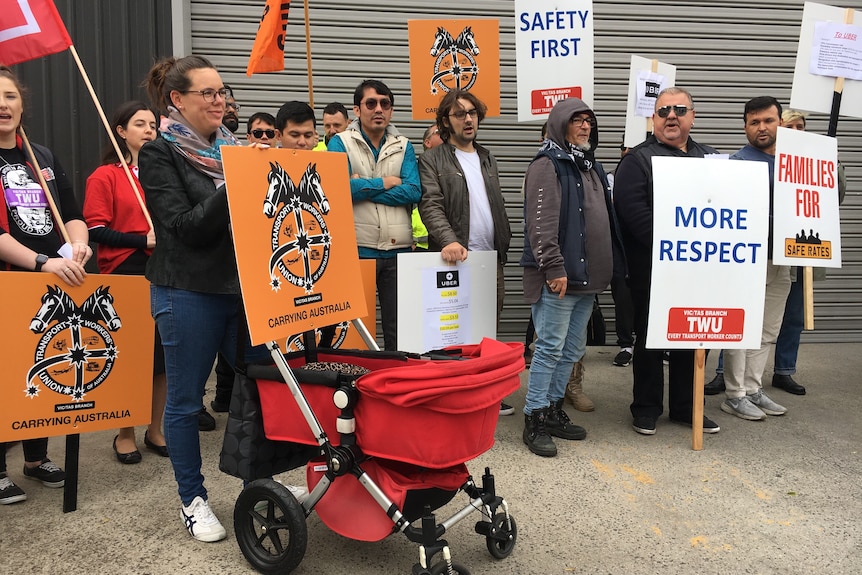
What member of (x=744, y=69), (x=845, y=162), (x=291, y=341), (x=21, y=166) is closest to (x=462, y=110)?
(x=291, y=341)

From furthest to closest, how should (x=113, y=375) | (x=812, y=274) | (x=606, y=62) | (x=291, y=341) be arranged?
(x=606, y=62), (x=812, y=274), (x=291, y=341), (x=113, y=375)

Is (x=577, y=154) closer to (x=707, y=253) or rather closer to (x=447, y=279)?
(x=707, y=253)

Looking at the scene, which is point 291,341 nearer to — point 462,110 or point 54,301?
point 54,301

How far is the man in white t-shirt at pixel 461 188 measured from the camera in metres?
4.55

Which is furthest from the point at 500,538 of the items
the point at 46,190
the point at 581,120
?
the point at 46,190

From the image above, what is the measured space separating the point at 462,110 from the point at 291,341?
1.91 metres

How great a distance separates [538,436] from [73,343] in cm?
258

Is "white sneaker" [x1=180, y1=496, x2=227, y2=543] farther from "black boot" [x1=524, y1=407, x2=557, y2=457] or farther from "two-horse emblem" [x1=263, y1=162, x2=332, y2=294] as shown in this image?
"black boot" [x1=524, y1=407, x2=557, y2=457]

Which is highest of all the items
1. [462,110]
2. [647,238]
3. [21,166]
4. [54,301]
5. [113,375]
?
[462,110]

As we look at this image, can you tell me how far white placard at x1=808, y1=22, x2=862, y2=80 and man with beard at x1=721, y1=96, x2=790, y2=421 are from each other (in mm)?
572

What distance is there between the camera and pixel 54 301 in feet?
10.8

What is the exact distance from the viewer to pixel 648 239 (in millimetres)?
4320

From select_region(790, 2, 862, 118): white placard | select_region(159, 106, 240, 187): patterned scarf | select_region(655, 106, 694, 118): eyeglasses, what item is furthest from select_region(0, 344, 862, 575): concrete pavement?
select_region(790, 2, 862, 118): white placard

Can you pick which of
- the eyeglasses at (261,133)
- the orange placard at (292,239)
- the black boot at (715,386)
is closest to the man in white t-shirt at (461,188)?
the eyeglasses at (261,133)
